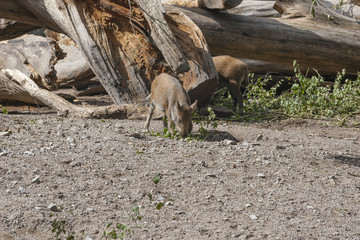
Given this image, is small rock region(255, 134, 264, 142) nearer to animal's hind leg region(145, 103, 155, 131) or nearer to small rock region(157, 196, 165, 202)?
animal's hind leg region(145, 103, 155, 131)

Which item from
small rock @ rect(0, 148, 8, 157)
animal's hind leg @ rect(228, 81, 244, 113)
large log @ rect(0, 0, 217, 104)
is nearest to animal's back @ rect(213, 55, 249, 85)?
animal's hind leg @ rect(228, 81, 244, 113)

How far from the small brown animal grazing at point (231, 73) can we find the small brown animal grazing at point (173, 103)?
237 cm

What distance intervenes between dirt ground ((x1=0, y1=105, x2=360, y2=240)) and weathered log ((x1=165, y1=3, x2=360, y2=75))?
3.12m

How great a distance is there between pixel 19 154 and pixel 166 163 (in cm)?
141

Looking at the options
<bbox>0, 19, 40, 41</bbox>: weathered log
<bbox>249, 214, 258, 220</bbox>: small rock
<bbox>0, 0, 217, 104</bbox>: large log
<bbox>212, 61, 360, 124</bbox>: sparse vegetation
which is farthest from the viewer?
<bbox>0, 19, 40, 41</bbox>: weathered log

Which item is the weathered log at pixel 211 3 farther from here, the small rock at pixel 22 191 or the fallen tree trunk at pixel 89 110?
the small rock at pixel 22 191

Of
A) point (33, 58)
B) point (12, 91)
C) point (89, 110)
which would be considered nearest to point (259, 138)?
point (89, 110)

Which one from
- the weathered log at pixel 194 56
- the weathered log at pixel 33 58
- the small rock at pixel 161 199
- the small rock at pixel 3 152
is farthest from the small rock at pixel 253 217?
the weathered log at pixel 33 58

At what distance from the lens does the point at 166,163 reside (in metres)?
4.61

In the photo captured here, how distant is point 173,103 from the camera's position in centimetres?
652

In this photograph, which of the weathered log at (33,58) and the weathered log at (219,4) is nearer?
the weathered log at (219,4)

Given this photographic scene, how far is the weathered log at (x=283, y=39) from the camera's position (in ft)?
28.3

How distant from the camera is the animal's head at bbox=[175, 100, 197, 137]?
6246mm

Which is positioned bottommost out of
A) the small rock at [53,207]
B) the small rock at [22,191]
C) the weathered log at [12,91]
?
the weathered log at [12,91]
